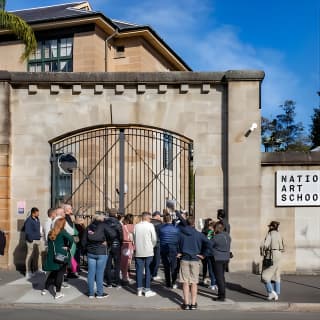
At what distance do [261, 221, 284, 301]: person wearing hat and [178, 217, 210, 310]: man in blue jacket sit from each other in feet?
4.62

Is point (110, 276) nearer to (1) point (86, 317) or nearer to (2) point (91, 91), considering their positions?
(1) point (86, 317)

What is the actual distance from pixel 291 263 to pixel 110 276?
4.89 meters

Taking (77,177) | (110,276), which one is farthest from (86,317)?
(77,177)

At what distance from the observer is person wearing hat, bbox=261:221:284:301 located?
10.7 meters

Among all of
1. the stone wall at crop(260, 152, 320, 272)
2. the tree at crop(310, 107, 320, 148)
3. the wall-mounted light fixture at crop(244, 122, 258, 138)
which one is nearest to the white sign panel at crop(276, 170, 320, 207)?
the stone wall at crop(260, 152, 320, 272)

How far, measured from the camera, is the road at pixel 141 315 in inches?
364

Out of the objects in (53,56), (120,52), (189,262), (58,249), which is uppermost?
(120,52)

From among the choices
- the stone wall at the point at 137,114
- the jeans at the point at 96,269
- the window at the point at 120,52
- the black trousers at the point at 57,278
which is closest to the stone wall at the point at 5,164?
the stone wall at the point at 137,114

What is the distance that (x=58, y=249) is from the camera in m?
10.7

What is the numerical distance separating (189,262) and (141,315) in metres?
1.30

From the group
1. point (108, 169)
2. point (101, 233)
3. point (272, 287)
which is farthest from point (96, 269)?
point (108, 169)

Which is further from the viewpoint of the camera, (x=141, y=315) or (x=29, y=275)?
(x=29, y=275)

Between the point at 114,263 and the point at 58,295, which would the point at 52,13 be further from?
the point at 58,295

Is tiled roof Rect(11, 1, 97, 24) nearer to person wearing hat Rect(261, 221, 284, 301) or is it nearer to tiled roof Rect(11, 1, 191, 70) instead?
tiled roof Rect(11, 1, 191, 70)
